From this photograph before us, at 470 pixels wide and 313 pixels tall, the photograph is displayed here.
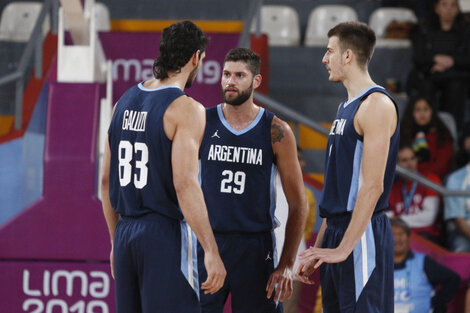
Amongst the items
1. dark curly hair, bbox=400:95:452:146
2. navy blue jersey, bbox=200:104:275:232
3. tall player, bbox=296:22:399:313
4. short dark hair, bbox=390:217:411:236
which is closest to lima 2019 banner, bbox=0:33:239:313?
navy blue jersey, bbox=200:104:275:232

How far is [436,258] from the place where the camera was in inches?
274

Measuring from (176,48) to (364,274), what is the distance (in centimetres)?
143

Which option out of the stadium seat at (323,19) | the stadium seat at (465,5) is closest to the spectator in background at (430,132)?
the stadium seat at (323,19)

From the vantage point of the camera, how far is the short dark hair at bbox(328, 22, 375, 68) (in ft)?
13.5

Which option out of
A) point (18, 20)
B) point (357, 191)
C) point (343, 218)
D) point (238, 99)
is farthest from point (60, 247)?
point (18, 20)

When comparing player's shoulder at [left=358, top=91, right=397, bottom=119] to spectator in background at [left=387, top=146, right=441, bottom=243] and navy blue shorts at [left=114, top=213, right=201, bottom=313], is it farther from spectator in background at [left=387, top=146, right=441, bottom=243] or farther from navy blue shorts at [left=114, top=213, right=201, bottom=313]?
spectator in background at [left=387, top=146, right=441, bottom=243]

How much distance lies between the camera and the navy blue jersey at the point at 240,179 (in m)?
4.58

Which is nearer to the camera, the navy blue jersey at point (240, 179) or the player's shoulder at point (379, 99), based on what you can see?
the player's shoulder at point (379, 99)

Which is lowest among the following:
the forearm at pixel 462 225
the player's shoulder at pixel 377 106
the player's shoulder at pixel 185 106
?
the forearm at pixel 462 225

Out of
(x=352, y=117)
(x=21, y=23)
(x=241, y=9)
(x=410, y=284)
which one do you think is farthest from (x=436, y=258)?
(x=21, y=23)

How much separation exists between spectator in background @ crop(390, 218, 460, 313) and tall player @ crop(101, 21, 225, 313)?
3.13 meters

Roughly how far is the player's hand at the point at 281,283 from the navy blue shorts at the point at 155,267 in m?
0.74

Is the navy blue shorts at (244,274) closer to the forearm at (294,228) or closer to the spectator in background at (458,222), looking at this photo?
the forearm at (294,228)

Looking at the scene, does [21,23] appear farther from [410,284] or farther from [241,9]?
[410,284]
